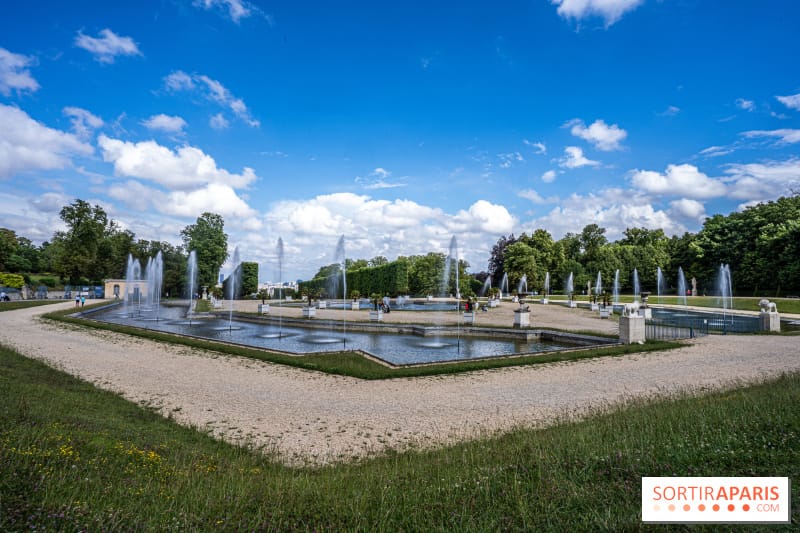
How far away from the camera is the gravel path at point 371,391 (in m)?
6.64

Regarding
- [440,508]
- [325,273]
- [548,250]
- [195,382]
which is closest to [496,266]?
[548,250]

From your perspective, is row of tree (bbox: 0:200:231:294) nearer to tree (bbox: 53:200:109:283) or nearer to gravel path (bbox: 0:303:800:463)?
tree (bbox: 53:200:109:283)

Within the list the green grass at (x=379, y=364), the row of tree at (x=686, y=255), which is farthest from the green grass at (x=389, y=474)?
the row of tree at (x=686, y=255)

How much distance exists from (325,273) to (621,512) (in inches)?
3628

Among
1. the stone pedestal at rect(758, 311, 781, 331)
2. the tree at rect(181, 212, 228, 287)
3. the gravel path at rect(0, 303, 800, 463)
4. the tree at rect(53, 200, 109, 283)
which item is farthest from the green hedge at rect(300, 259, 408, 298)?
the stone pedestal at rect(758, 311, 781, 331)

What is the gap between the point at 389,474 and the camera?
4.48 m

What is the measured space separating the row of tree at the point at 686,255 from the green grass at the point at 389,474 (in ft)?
167

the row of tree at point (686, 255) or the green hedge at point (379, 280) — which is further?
the green hedge at point (379, 280)

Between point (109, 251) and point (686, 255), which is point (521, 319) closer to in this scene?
point (686, 255)

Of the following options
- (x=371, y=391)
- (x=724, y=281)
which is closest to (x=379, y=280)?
(x=724, y=281)

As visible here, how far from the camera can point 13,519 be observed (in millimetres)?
2752

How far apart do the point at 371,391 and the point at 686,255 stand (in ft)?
209

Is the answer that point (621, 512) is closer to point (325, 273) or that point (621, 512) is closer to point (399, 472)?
point (399, 472)

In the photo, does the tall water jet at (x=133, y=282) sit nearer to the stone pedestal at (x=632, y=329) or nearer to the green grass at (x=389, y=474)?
the stone pedestal at (x=632, y=329)
